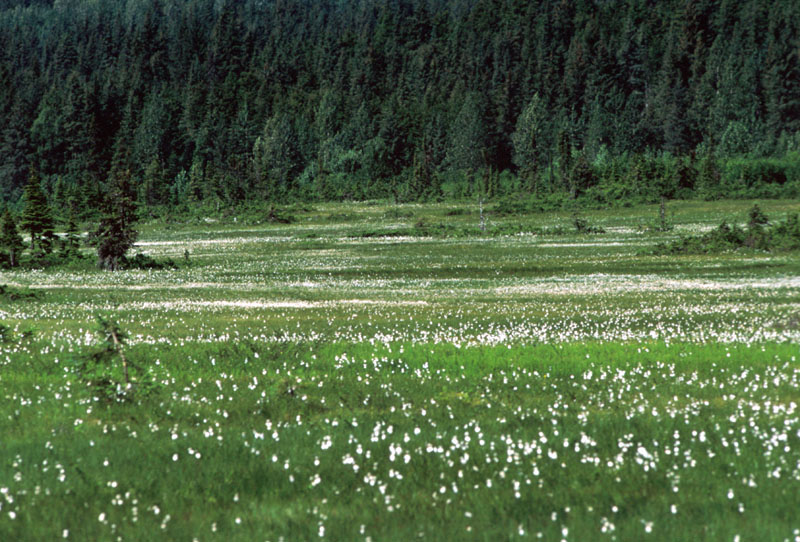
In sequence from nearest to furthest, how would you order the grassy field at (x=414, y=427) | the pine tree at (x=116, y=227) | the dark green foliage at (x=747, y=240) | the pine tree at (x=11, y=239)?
the grassy field at (x=414, y=427) < the dark green foliage at (x=747, y=240) < the pine tree at (x=116, y=227) < the pine tree at (x=11, y=239)

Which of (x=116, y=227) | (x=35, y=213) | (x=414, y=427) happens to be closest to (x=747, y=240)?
(x=116, y=227)

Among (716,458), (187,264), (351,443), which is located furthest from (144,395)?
(187,264)

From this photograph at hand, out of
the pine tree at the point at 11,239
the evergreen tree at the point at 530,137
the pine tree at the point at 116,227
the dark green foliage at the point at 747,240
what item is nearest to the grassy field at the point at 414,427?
the dark green foliage at the point at 747,240

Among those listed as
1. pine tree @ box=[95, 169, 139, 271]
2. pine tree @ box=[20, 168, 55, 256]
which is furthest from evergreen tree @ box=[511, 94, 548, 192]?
pine tree @ box=[20, 168, 55, 256]

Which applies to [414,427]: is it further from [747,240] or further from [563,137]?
[563,137]

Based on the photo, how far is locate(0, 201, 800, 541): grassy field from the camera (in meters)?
5.94

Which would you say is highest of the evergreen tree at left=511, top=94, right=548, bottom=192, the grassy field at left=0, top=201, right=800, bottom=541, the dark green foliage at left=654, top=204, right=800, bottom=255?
the evergreen tree at left=511, top=94, right=548, bottom=192

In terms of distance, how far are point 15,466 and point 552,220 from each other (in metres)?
87.7

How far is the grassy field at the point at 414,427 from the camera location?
5.94m

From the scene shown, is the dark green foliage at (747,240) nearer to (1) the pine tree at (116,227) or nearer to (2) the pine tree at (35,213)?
(1) the pine tree at (116,227)

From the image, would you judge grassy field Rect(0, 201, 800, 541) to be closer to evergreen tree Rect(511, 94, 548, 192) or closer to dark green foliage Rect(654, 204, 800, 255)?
dark green foliage Rect(654, 204, 800, 255)

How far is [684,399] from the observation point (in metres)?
9.84

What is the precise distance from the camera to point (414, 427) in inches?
342

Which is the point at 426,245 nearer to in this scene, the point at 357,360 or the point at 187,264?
the point at 187,264
